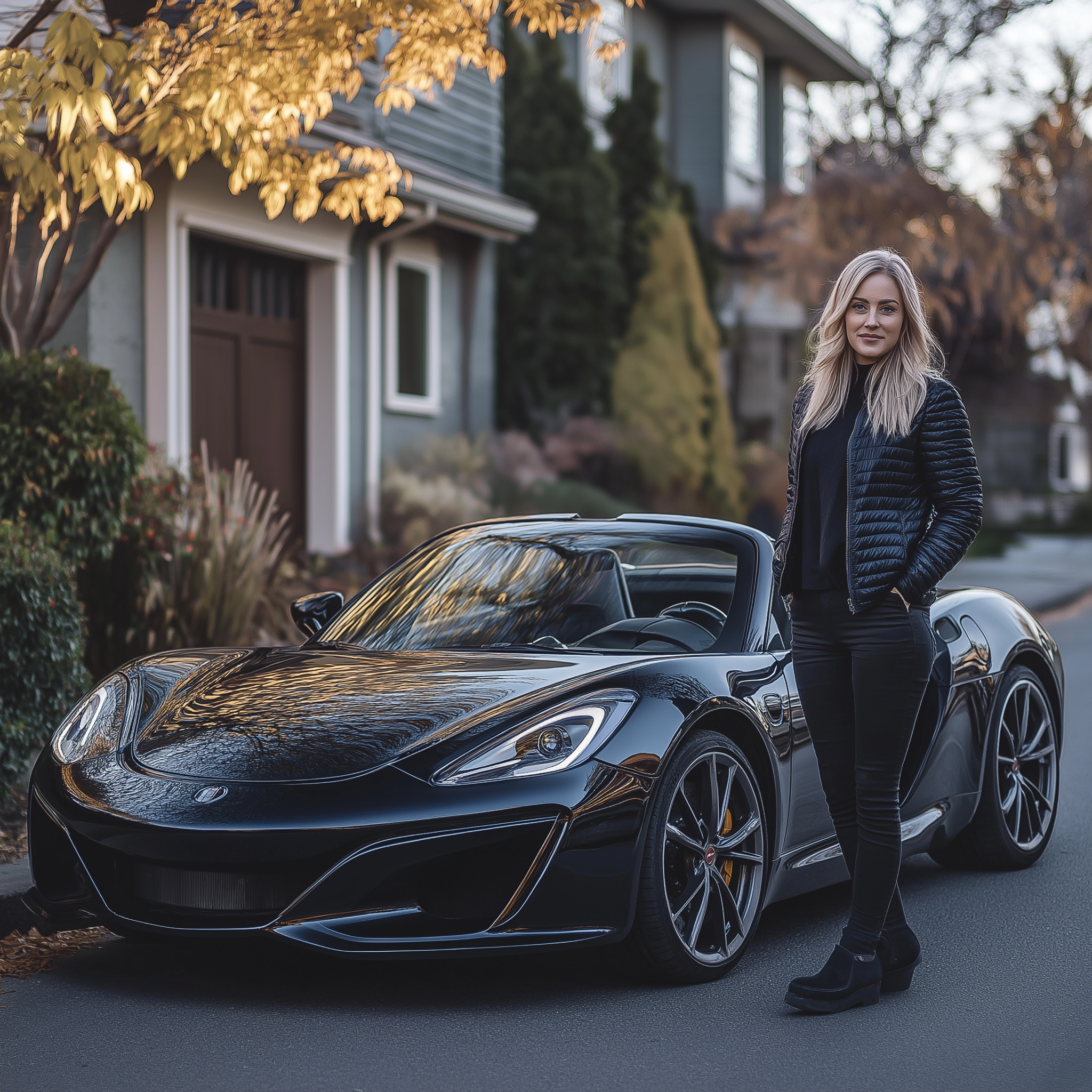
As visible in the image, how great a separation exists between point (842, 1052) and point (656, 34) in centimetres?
2348

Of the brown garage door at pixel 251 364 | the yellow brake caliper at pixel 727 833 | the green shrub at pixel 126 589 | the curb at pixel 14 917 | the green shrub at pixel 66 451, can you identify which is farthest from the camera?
the brown garage door at pixel 251 364

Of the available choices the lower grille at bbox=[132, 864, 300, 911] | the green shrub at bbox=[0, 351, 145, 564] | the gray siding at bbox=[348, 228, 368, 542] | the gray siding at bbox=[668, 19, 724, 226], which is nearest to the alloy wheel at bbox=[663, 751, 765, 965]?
the lower grille at bbox=[132, 864, 300, 911]

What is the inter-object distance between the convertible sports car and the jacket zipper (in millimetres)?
574

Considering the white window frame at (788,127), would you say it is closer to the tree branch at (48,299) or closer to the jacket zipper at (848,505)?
the tree branch at (48,299)

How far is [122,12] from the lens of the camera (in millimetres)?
7098

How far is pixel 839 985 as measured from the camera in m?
4.36

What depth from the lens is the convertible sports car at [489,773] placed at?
416 cm

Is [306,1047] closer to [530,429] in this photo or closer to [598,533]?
[598,533]

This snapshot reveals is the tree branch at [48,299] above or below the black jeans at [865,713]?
above

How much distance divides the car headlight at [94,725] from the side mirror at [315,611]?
31.2 inches

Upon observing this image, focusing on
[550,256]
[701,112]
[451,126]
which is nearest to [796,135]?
[701,112]

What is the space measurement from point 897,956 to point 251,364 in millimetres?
10759

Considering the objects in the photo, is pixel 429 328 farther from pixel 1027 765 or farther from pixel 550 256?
pixel 1027 765

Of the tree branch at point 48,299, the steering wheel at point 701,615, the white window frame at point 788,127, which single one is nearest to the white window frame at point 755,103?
the white window frame at point 788,127
